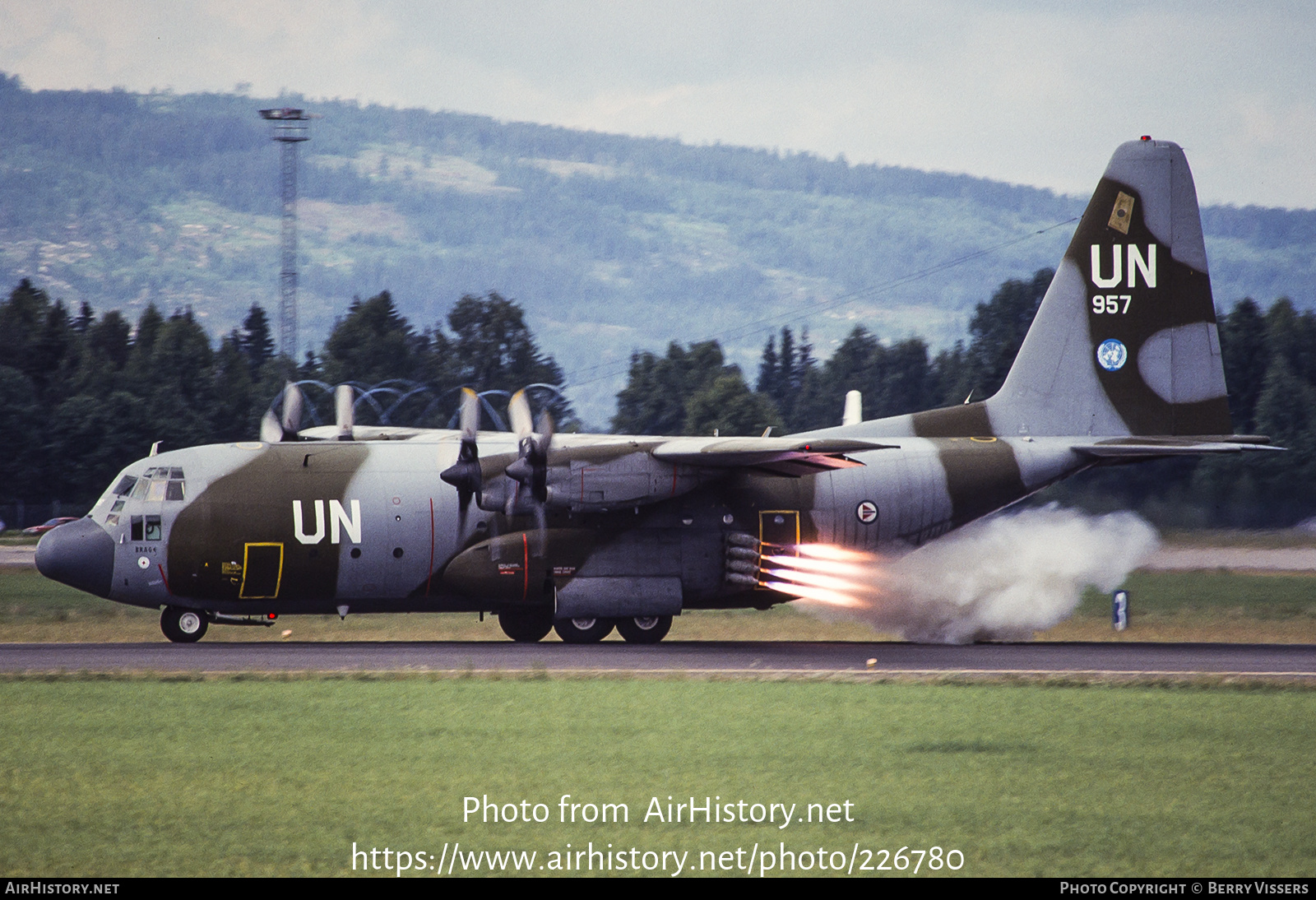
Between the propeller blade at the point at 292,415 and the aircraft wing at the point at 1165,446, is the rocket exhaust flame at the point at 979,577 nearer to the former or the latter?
the aircraft wing at the point at 1165,446

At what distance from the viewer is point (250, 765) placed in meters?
13.9

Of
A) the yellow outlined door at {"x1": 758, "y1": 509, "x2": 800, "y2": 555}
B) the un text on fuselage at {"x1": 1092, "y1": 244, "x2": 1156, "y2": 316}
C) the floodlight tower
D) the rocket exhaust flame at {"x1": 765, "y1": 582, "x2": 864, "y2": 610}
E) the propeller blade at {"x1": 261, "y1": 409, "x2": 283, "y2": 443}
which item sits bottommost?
the rocket exhaust flame at {"x1": 765, "y1": 582, "x2": 864, "y2": 610}

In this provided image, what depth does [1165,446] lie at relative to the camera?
2709cm

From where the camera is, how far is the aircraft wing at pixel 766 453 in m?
24.3

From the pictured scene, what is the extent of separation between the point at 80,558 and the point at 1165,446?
834 inches

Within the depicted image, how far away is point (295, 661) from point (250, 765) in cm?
865

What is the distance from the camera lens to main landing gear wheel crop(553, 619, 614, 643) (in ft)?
88.0

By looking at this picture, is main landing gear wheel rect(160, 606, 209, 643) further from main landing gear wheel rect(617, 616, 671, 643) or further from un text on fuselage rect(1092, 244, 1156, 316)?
un text on fuselage rect(1092, 244, 1156, 316)

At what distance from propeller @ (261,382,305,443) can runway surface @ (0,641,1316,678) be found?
4.42 meters

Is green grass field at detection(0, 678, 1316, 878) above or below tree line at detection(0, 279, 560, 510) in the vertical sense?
below

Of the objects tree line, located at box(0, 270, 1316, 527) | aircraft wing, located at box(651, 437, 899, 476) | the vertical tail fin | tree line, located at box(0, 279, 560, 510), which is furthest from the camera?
tree line, located at box(0, 279, 560, 510)

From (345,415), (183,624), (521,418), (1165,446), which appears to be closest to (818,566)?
(521,418)

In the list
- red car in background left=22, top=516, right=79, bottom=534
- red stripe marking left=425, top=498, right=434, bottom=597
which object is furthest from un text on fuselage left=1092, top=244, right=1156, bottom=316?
red car in background left=22, top=516, right=79, bottom=534

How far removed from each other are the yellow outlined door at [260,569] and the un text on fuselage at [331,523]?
1.62ft
